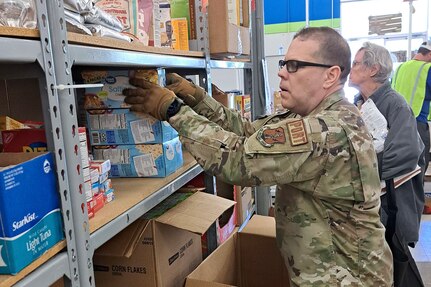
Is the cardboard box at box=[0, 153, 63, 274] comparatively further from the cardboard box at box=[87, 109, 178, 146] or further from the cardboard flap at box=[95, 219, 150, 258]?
the cardboard box at box=[87, 109, 178, 146]

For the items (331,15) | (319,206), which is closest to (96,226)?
(319,206)

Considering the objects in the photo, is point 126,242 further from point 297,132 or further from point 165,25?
point 165,25

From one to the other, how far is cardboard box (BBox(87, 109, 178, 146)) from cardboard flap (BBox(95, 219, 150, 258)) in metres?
0.29

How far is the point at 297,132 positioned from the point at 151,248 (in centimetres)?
64

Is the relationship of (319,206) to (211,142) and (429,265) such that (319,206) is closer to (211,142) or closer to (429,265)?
(211,142)

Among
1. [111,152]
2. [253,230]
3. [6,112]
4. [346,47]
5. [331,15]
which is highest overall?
[331,15]

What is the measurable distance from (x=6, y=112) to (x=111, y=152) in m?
0.37

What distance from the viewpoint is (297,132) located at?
1318mm

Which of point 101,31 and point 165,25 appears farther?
point 165,25

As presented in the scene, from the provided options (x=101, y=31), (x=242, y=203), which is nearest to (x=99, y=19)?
(x=101, y=31)

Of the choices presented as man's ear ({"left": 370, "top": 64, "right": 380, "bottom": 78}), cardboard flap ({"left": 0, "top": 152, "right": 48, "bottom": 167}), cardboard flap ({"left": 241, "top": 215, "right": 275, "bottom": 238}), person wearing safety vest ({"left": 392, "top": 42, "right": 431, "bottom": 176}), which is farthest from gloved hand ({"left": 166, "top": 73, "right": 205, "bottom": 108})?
person wearing safety vest ({"left": 392, "top": 42, "right": 431, "bottom": 176})

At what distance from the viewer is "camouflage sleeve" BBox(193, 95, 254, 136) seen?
5.86 ft

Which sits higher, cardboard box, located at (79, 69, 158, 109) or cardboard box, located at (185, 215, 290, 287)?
cardboard box, located at (79, 69, 158, 109)

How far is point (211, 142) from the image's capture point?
1.33m
